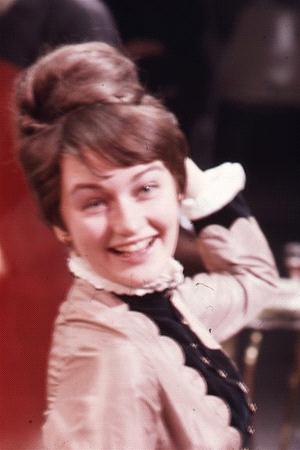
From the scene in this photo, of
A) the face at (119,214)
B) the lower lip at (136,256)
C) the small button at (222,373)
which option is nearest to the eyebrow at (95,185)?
the face at (119,214)

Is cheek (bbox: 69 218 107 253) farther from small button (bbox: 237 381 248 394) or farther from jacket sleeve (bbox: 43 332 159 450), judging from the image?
small button (bbox: 237 381 248 394)

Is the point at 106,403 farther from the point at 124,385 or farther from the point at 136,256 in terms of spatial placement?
the point at 136,256

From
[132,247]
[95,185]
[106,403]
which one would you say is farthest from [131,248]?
[106,403]

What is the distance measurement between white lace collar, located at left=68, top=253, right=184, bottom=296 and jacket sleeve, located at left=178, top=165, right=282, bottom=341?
0.18 ft

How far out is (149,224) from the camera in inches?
35.8

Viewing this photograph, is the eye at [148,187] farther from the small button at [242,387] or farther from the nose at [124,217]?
the small button at [242,387]

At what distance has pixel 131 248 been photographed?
90cm

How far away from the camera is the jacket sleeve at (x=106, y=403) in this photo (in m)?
0.86

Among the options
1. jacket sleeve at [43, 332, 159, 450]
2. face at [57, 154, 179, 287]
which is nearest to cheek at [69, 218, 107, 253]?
face at [57, 154, 179, 287]

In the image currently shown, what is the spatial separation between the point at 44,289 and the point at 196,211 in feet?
0.90

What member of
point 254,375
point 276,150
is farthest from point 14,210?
point 254,375

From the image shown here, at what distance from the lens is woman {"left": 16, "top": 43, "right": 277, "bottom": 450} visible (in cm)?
86

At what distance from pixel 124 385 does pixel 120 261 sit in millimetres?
173

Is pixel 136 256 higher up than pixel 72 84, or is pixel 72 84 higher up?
pixel 72 84
